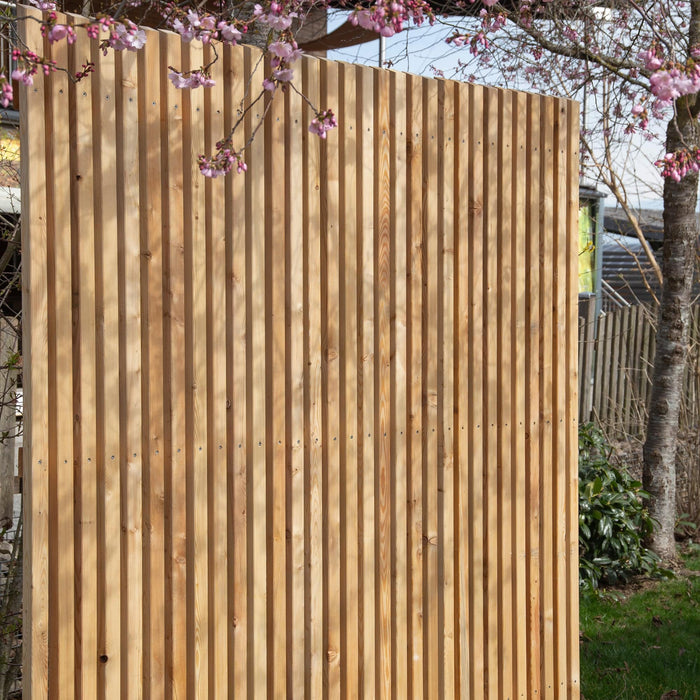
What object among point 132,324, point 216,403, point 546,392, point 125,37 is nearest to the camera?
point 125,37

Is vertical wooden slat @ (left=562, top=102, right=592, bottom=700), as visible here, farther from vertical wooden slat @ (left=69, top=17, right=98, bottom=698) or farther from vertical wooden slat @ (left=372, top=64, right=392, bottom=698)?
vertical wooden slat @ (left=69, top=17, right=98, bottom=698)

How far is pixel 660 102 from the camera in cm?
261

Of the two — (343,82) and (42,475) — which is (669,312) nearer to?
(343,82)

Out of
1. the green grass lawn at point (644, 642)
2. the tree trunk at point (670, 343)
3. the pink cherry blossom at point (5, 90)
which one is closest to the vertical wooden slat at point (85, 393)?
the pink cherry blossom at point (5, 90)

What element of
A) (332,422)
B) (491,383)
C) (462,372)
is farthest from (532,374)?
(332,422)

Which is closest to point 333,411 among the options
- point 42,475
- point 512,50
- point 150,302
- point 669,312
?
point 150,302

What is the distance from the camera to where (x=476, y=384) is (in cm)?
326

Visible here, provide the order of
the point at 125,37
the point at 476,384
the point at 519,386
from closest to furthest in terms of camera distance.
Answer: the point at 125,37 < the point at 476,384 < the point at 519,386

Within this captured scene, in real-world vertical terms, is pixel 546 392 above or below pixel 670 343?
below

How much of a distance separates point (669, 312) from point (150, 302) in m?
4.09

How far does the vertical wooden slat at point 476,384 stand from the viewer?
3.24 m

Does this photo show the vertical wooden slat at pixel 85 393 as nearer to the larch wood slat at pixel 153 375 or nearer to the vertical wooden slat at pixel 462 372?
the larch wood slat at pixel 153 375

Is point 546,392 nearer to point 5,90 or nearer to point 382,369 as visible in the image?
point 382,369

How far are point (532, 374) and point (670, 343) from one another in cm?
270
